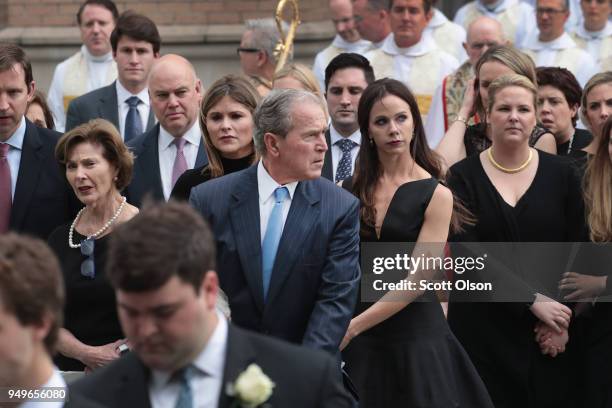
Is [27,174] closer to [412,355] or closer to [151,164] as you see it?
[151,164]

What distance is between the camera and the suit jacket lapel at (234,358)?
427 cm

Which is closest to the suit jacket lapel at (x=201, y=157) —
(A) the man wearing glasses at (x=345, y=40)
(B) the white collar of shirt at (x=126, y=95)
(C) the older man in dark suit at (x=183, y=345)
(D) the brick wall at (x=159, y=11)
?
(B) the white collar of shirt at (x=126, y=95)

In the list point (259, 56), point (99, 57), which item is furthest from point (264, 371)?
point (99, 57)

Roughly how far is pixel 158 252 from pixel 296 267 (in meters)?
2.39

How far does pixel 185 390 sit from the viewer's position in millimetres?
4207

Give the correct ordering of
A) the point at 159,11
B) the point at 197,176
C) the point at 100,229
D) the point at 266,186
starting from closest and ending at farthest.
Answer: the point at 266,186
the point at 100,229
the point at 197,176
the point at 159,11

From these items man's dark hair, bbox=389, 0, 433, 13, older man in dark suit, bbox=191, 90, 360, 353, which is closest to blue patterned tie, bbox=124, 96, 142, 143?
man's dark hair, bbox=389, 0, 433, 13

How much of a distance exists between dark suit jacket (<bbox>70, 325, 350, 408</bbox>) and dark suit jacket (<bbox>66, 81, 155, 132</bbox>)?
218 inches

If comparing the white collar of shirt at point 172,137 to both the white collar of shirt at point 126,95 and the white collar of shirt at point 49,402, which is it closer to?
the white collar of shirt at point 126,95

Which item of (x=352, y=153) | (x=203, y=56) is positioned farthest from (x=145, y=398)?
(x=203, y=56)

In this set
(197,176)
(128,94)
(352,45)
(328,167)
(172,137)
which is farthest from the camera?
(352,45)

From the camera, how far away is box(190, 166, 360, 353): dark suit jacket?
643cm

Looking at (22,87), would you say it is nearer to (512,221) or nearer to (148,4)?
(512,221)

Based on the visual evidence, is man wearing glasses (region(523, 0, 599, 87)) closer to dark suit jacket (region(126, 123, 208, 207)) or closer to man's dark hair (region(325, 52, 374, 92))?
man's dark hair (region(325, 52, 374, 92))
